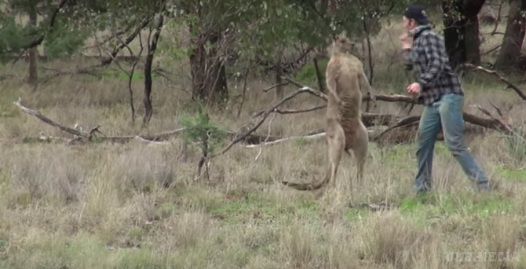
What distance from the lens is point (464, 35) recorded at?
2119 cm

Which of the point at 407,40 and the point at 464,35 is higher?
the point at 407,40

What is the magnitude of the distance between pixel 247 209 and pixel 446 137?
1981 mm

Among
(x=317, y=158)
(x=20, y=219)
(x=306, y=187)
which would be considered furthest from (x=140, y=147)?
(x=20, y=219)

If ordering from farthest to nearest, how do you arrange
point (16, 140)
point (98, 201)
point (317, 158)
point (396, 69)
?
point (396, 69) < point (16, 140) < point (317, 158) < point (98, 201)

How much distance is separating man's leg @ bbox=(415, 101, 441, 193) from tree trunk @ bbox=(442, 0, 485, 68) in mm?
A: 11705

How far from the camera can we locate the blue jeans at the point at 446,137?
7.74 meters

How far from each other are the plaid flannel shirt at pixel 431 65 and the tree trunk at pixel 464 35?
38.5 ft

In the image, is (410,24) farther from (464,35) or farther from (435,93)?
(464,35)

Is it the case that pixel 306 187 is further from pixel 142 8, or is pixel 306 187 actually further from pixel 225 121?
pixel 142 8

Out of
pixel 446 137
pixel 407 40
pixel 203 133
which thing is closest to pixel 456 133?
pixel 446 137

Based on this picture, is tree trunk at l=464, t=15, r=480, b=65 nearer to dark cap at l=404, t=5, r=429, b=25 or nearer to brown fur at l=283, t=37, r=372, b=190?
brown fur at l=283, t=37, r=372, b=190

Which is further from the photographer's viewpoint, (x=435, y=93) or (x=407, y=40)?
(x=407, y=40)

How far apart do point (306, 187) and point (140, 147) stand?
9.94ft

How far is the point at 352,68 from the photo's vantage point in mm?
8633
